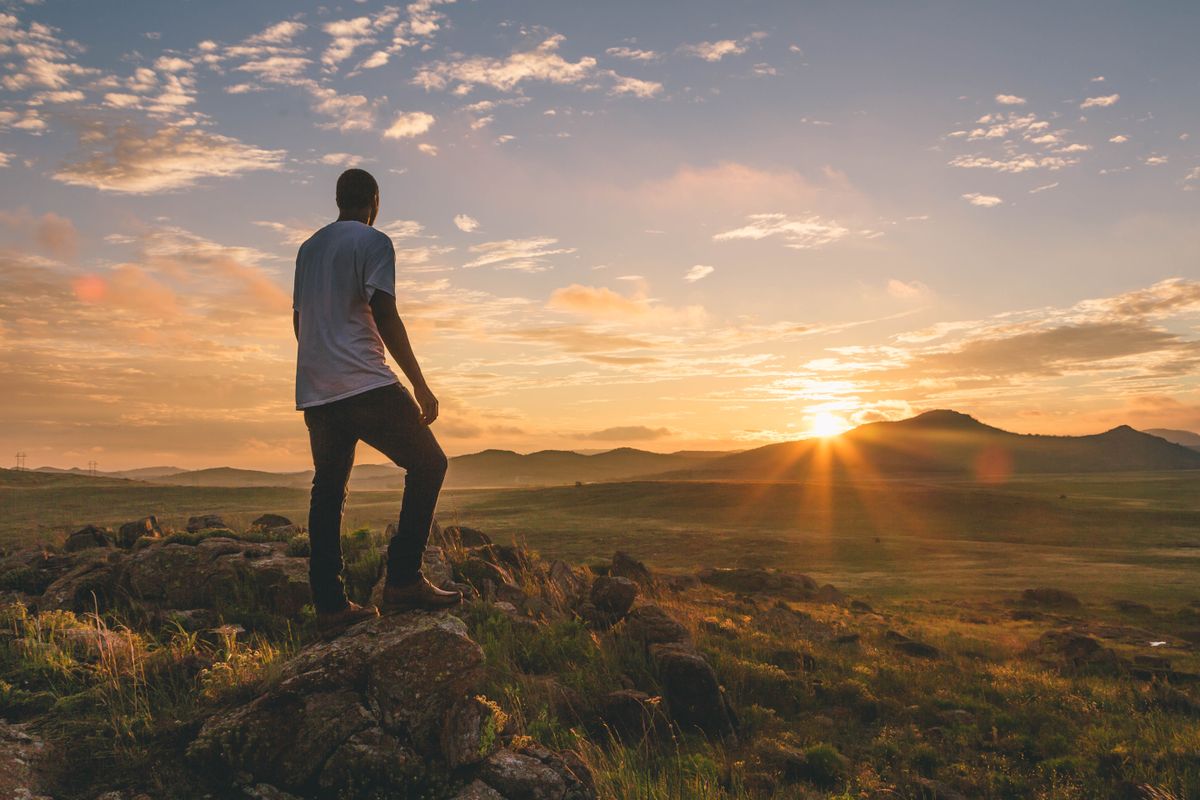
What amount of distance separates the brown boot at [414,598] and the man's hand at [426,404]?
1.21 m

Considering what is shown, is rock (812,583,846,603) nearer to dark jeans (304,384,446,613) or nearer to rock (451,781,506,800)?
dark jeans (304,384,446,613)

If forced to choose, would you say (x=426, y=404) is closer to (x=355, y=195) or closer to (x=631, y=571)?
(x=355, y=195)

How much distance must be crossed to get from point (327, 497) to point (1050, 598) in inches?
1252

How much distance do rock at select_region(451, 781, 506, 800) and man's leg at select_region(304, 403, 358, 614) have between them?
5.41 feet

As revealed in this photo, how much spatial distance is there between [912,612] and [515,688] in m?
22.6

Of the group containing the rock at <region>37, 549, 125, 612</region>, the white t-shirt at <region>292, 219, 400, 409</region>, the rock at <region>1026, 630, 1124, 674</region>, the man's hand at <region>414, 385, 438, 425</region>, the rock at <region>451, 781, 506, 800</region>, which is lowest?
the rock at <region>1026, 630, 1124, 674</region>

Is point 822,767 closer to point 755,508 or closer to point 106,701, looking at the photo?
point 106,701

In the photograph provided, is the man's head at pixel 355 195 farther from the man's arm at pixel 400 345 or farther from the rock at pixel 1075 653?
the rock at pixel 1075 653

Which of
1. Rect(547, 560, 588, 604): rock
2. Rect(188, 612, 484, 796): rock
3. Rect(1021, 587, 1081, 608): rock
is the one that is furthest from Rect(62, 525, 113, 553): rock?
Rect(1021, 587, 1081, 608): rock

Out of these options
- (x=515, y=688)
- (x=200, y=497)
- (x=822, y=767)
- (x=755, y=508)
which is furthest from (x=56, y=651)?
(x=200, y=497)

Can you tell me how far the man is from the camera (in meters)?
5.02

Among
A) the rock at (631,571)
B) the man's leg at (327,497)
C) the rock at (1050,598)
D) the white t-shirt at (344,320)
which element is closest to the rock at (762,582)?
the rock at (1050,598)

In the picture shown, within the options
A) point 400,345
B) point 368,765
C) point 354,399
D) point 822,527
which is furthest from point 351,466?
point 822,527

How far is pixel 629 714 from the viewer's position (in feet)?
24.2
